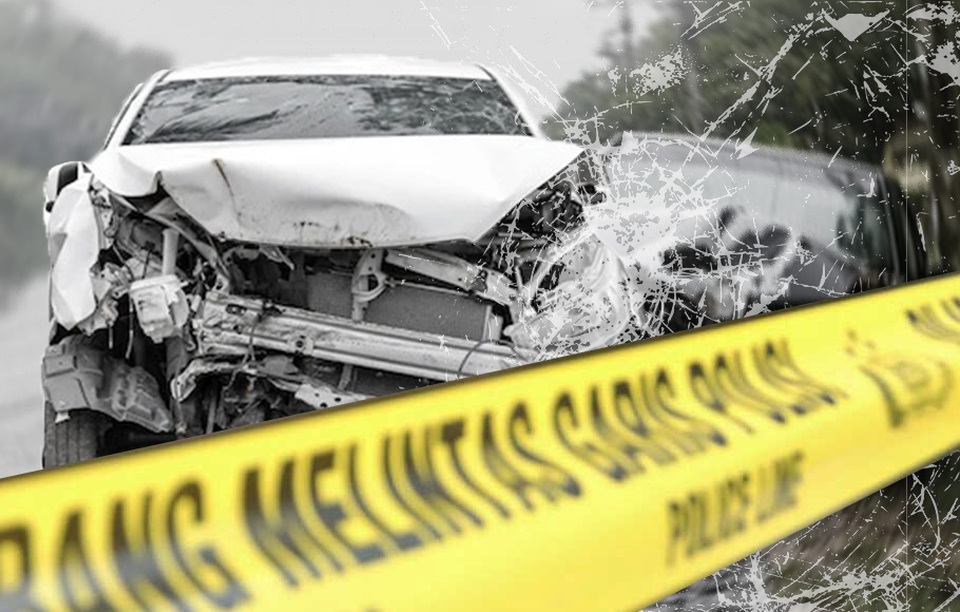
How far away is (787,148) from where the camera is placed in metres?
2.56

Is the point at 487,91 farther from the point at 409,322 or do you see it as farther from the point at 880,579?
the point at 880,579

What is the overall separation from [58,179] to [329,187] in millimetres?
635

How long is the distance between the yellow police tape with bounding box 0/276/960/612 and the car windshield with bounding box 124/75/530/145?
869mm

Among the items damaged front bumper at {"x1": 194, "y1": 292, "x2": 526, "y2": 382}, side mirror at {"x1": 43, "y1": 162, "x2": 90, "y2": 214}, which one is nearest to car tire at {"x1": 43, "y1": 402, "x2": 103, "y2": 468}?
damaged front bumper at {"x1": 194, "y1": 292, "x2": 526, "y2": 382}

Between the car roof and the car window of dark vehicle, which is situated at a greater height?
the car roof

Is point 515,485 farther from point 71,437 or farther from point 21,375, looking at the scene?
point 71,437

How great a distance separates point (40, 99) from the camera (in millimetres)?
1487

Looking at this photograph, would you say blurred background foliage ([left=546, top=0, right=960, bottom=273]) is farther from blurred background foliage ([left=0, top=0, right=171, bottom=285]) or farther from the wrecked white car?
blurred background foliage ([left=0, top=0, right=171, bottom=285])

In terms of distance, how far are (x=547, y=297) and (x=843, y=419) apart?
808 mm

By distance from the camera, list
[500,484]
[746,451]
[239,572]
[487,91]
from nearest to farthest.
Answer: [239,572] → [500,484] → [746,451] → [487,91]

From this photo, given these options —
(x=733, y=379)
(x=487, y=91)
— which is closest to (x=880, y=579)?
(x=733, y=379)

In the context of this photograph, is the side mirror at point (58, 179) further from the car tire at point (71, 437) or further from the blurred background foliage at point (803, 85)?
the blurred background foliage at point (803, 85)

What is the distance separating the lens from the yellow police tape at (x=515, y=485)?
1.17 meters

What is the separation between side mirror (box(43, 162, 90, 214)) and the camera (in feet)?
5.26
